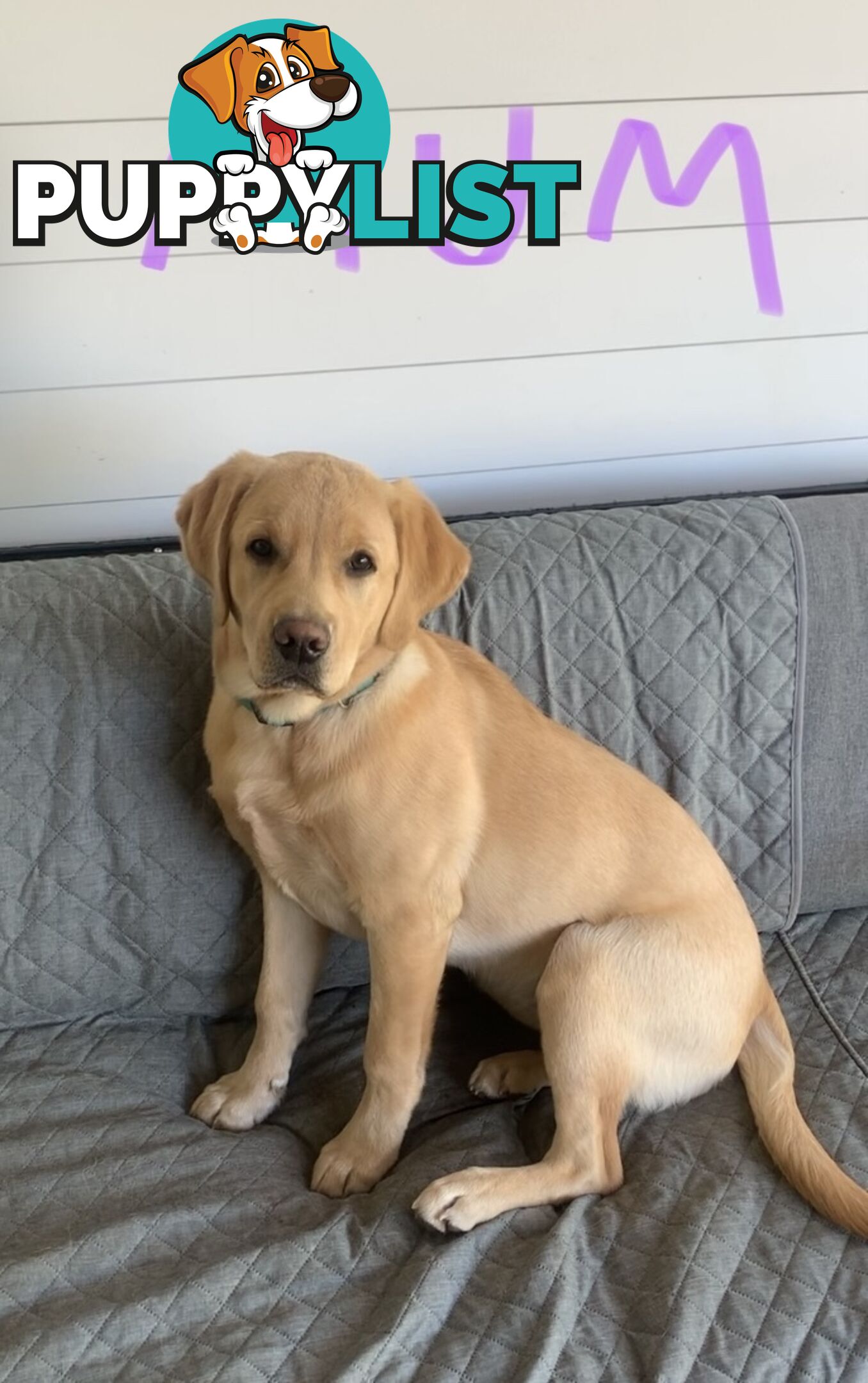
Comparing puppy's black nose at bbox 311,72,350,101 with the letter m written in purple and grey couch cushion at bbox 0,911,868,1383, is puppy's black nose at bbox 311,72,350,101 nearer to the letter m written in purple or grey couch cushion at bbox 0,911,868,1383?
the letter m written in purple

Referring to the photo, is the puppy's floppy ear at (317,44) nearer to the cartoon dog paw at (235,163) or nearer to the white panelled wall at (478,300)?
the white panelled wall at (478,300)

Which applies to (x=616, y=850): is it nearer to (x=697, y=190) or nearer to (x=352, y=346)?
(x=352, y=346)

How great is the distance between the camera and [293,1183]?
1531 millimetres

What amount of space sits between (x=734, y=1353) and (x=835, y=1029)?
673 millimetres

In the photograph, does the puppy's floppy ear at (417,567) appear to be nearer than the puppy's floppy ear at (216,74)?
Yes

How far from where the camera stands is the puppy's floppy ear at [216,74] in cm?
180

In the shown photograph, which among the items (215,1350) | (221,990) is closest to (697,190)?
(221,990)

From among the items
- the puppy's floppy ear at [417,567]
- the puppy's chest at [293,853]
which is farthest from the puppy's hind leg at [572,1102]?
the puppy's floppy ear at [417,567]

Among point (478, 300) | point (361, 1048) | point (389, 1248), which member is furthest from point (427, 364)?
point (389, 1248)

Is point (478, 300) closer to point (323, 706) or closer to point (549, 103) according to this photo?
point (549, 103)

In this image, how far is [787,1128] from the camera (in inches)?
58.2

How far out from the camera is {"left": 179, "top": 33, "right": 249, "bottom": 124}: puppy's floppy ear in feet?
5.91

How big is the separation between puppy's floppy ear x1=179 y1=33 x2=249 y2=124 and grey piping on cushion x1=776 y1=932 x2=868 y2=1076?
186cm

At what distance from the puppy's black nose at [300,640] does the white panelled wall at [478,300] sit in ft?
2.88
